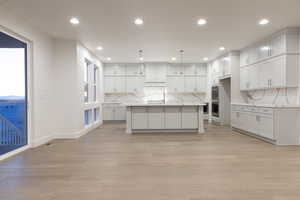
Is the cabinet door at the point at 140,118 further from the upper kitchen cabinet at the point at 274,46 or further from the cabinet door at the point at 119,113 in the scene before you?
the upper kitchen cabinet at the point at 274,46

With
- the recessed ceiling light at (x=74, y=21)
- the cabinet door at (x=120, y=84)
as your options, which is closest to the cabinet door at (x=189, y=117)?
the recessed ceiling light at (x=74, y=21)

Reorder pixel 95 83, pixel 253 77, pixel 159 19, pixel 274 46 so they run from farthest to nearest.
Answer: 1. pixel 95 83
2. pixel 253 77
3. pixel 274 46
4. pixel 159 19

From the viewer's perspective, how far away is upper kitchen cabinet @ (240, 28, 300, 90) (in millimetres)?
4453

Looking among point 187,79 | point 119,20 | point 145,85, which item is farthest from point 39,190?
point 187,79

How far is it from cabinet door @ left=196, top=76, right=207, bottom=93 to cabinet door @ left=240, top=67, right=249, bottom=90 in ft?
8.60

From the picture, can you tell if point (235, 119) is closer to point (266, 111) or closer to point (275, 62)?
point (266, 111)

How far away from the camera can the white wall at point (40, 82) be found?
4.13 metres

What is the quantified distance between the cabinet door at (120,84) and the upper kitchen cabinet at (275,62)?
517 cm

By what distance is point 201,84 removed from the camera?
9.05 m

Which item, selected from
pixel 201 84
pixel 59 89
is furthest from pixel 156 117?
pixel 201 84

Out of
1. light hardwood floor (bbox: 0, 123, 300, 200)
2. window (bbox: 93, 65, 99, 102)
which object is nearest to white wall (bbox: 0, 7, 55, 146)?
light hardwood floor (bbox: 0, 123, 300, 200)

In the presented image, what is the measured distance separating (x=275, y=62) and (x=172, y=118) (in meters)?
3.06

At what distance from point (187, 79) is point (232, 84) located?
262cm

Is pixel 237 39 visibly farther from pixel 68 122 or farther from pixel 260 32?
pixel 68 122
